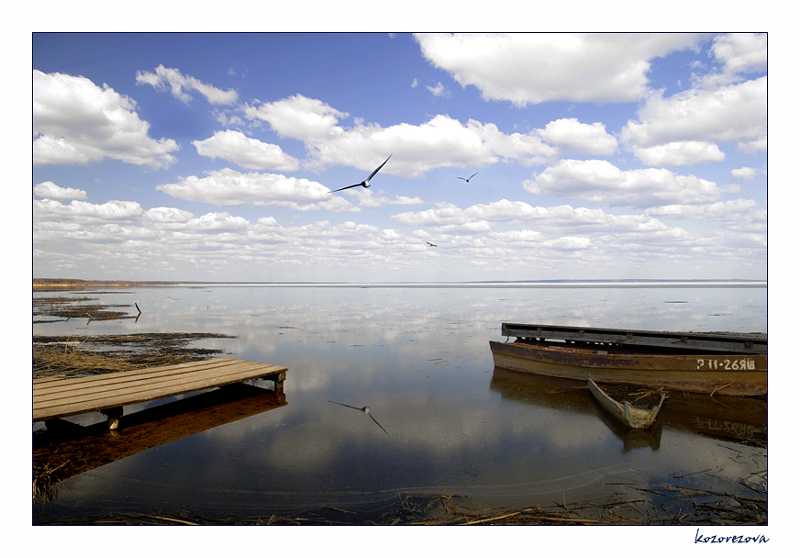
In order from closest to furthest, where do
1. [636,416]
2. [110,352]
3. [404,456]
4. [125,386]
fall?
1. [404,456]
2. [636,416]
3. [125,386]
4. [110,352]

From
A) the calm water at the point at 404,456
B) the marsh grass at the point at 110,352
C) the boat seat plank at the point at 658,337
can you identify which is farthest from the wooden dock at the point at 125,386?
the boat seat plank at the point at 658,337

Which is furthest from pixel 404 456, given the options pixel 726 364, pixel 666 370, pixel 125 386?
pixel 726 364

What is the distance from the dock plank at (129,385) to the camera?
25.9ft

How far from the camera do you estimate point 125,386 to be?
9438 mm

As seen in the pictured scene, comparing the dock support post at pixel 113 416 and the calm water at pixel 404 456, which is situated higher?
the dock support post at pixel 113 416

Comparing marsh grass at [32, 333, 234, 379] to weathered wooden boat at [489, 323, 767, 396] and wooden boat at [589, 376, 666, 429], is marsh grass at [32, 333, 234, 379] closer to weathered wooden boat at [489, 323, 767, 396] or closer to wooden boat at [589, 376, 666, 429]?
weathered wooden boat at [489, 323, 767, 396]

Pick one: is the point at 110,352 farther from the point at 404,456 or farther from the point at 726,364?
the point at 726,364

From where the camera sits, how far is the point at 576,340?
16.5 meters

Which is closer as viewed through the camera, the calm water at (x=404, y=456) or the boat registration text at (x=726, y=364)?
the calm water at (x=404, y=456)

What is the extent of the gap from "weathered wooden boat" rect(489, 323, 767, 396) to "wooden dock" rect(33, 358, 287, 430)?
8408 mm

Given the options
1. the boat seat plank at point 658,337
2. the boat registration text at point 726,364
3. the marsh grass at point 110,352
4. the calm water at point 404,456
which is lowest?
the calm water at point 404,456

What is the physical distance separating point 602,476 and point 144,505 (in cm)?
682

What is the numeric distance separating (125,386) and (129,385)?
0.10 metres

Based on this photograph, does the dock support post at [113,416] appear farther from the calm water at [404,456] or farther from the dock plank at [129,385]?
the calm water at [404,456]
